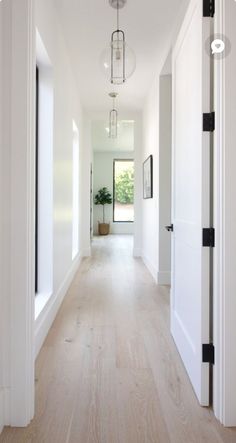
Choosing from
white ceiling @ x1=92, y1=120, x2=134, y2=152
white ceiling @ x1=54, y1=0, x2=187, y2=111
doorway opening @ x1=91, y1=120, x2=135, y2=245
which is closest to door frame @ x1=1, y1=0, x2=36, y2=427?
white ceiling @ x1=54, y1=0, x2=187, y2=111

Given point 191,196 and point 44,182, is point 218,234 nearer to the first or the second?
point 191,196

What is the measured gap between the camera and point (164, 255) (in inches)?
173

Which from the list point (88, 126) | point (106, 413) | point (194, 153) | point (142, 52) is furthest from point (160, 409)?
point (88, 126)

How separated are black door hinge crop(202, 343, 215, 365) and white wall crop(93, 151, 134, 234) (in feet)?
33.9

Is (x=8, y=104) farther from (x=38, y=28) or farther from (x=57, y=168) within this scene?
(x=57, y=168)

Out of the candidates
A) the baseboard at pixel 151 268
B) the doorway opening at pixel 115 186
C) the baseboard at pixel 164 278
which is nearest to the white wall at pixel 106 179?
the doorway opening at pixel 115 186

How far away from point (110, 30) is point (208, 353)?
11.0 ft

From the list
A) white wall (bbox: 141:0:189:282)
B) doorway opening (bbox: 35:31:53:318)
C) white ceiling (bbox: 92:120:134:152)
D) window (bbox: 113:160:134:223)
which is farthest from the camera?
window (bbox: 113:160:134:223)

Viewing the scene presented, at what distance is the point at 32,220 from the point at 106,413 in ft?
3.37

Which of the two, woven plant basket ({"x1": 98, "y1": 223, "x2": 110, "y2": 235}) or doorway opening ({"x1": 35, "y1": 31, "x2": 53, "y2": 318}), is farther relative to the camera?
woven plant basket ({"x1": 98, "y1": 223, "x2": 110, "y2": 235})

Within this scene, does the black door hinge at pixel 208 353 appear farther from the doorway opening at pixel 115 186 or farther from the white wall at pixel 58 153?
the doorway opening at pixel 115 186

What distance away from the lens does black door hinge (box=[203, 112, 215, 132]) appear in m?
1.67

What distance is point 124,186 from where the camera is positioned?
12.2 m

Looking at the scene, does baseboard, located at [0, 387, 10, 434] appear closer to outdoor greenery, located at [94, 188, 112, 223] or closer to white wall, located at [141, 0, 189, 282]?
white wall, located at [141, 0, 189, 282]
